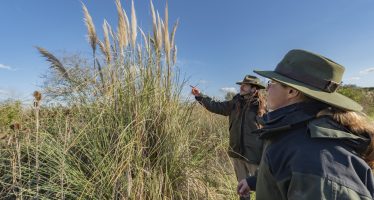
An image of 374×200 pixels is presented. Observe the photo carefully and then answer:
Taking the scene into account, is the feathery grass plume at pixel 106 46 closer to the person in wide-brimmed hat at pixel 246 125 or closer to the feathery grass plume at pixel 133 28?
the feathery grass plume at pixel 133 28

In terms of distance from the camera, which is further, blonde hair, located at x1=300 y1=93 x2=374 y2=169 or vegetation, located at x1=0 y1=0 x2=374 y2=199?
vegetation, located at x1=0 y1=0 x2=374 y2=199

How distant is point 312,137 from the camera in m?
1.48

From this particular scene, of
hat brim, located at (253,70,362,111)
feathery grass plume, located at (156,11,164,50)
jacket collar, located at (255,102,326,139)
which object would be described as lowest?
jacket collar, located at (255,102,326,139)

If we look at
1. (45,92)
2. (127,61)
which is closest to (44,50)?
(45,92)

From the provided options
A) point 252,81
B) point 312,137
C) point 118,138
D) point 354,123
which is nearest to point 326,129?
point 312,137

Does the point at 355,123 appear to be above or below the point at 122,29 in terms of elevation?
below

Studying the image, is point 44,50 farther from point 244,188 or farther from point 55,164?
point 244,188

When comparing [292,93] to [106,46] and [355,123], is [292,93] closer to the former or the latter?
[355,123]

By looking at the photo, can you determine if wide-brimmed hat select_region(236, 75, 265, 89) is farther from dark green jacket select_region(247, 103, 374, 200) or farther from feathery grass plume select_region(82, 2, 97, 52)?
dark green jacket select_region(247, 103, 374, 200)

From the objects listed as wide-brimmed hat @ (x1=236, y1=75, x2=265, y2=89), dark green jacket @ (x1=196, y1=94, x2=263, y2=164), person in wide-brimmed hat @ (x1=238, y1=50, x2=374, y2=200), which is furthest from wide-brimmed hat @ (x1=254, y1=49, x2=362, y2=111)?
wide-brimmed hat @ (x1=236, y1=75, x2=265, y2=89)

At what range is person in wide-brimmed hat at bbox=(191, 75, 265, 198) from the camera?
14.9 feet

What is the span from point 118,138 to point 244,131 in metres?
2.12

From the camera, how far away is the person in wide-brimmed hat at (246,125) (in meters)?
4.53

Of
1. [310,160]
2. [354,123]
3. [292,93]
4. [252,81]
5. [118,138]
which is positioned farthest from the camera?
[252,81]
